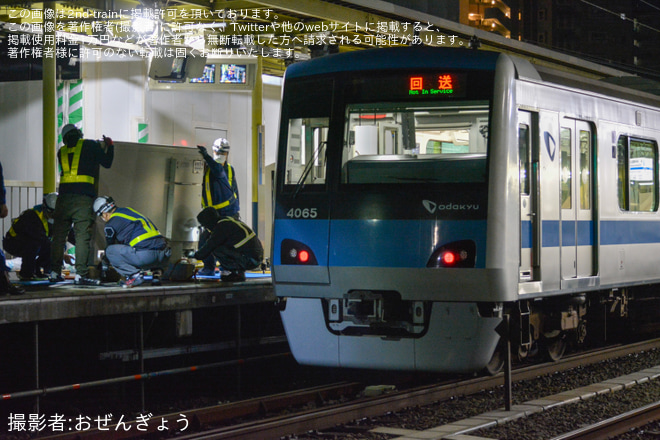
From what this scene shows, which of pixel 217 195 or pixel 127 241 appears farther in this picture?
pixel 217 195

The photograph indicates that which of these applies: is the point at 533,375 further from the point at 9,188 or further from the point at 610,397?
the point at 9,188

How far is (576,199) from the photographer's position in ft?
31.9

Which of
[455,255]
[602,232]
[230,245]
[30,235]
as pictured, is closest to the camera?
[455,255]

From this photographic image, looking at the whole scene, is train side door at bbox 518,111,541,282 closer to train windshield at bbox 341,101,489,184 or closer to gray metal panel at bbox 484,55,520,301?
gray metal panel at bbox 484,55,520,301

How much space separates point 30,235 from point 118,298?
299 centimetres

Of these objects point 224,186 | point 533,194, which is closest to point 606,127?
point 533,194

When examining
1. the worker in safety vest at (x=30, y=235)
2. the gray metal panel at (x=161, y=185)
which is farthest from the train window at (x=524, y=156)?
the gray metal panel at (x=161, y=185)

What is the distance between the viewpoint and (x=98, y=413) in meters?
8.93

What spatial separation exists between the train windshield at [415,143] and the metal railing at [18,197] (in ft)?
21.1

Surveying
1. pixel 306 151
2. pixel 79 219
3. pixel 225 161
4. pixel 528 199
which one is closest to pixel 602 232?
pixel 528 199

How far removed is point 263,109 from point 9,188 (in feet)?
15.9

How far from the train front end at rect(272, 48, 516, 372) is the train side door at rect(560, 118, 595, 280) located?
5.14 ft

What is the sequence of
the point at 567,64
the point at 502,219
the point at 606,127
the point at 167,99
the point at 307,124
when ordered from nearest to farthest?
the point at 502,219, the point at 307,124, the point at 606,127, the point at 167,99, the point at 567,64

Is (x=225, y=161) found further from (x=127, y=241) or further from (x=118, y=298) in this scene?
(x=118, y=298)
